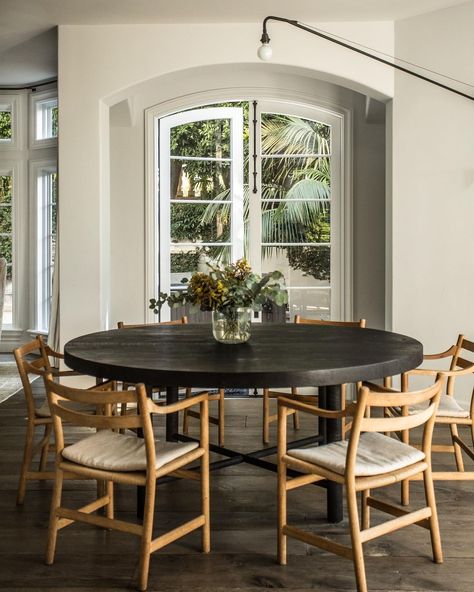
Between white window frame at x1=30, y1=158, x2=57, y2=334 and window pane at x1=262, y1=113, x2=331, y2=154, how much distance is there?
3.05 metres

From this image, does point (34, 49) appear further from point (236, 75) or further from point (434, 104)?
point (434, 104)

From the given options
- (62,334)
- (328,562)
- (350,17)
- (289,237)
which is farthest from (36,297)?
(328,562)

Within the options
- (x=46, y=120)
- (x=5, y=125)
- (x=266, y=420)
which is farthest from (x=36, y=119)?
(x=266, y=420)

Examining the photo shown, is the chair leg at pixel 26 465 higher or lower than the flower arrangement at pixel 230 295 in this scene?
lower

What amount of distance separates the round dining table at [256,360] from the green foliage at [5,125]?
5.36 meters

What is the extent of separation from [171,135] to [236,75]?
0.78 m

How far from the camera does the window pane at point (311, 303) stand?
624cm

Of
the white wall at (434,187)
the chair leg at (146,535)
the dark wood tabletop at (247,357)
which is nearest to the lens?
the chair leg at (146,535)

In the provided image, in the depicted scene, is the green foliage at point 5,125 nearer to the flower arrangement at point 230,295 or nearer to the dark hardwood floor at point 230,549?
the dark hardwood floor at point 230,549

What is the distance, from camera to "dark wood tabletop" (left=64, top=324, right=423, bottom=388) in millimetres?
2645

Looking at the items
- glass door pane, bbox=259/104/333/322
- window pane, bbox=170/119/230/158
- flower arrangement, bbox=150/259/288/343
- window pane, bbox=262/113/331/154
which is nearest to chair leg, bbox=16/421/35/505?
flower arrangement, bbox=150/259/288/343

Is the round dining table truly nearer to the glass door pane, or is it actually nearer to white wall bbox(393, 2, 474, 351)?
white wall bbox(393, 2, 474, 351)

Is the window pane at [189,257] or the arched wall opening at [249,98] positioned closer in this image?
the arched wall opening at [249,98]

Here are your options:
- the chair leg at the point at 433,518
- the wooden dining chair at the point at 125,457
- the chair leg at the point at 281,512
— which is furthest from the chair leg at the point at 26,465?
the chair leg at the point at 433,518
